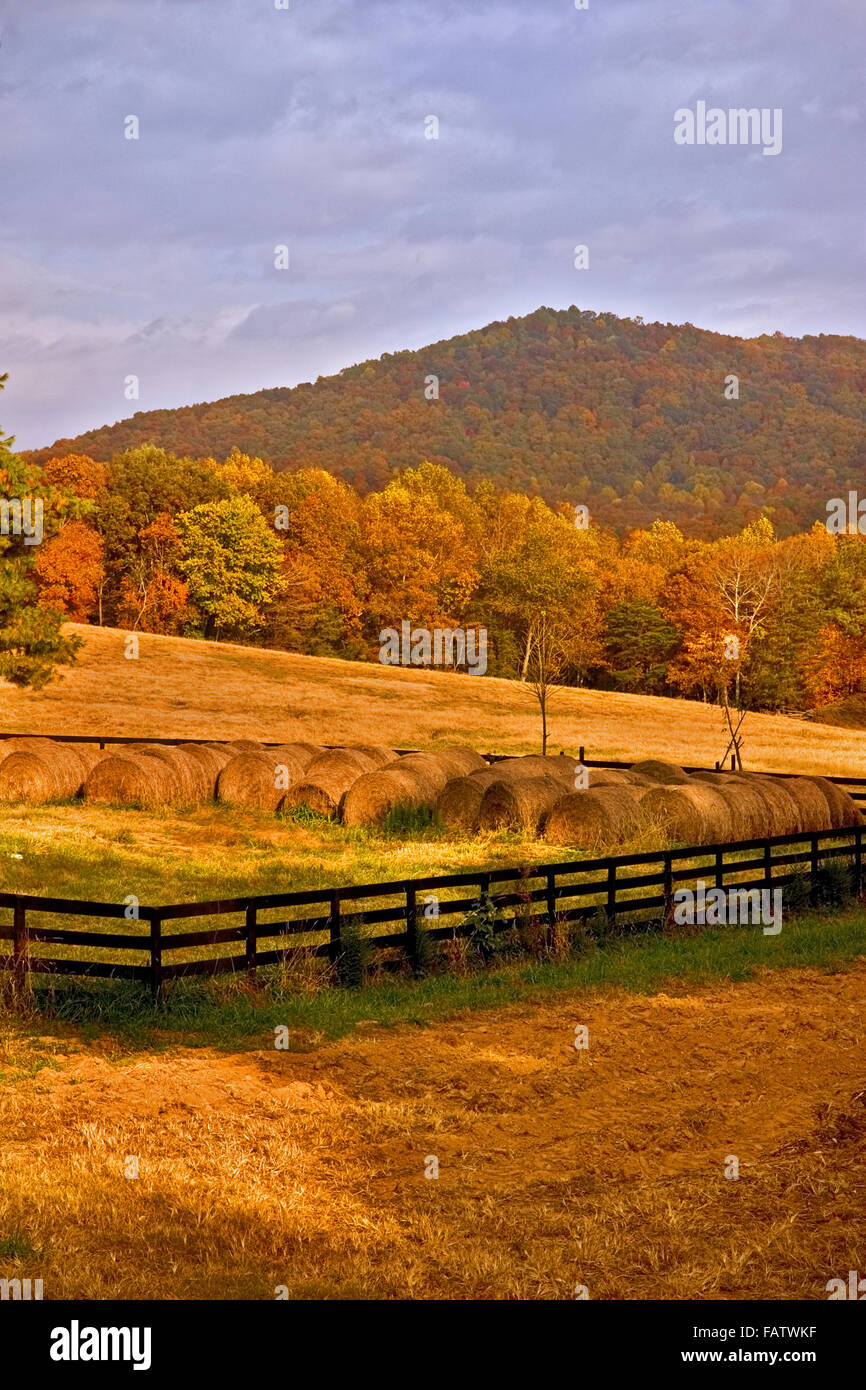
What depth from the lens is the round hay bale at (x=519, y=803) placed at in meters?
23.3

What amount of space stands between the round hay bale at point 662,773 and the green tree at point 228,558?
52648mm

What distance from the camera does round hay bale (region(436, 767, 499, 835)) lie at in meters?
24.3

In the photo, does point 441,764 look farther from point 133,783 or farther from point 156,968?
point 156,968

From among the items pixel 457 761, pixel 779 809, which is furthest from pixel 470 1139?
pixel 457 761

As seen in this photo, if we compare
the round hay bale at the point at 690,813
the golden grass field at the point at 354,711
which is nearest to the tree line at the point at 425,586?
the golden grass field at the point at 354,711

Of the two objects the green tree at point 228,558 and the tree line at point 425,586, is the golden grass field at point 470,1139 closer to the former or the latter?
the tree line at point 425,586

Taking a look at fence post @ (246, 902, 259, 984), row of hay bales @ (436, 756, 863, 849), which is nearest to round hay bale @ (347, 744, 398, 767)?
row of hay bales @ (436, 756, 863, 849)

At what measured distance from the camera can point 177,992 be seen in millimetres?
11977

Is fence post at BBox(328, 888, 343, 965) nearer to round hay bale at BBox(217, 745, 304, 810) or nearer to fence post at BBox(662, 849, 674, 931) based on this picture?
fence post at BBox(662, 849, 674, 931)

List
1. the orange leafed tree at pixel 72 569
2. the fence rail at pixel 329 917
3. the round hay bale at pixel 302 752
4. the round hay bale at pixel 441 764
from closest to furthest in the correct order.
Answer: the fence rail at pixel 329 917 < the round hay bale at pixel 441 764 < the round hay bale at pixel 302 752 < the orange leafed tree at pixel 72 569

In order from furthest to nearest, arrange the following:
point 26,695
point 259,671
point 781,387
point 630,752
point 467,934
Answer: point 781,387
point 259,671
point 26,695
point 630,752
point 467,934

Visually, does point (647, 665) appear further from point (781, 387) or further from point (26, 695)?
point (781, 387)

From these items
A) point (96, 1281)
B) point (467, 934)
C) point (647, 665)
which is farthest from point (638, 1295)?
point (647, 665)
